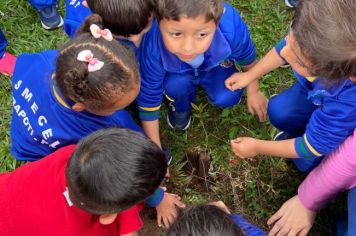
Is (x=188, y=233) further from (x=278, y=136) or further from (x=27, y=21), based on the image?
(x=27, y=21)

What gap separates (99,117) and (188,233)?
29.0 inches

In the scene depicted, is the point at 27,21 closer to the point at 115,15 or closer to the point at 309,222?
the point at 115,15

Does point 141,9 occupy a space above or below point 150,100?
above

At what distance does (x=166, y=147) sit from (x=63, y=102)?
2.66 feet

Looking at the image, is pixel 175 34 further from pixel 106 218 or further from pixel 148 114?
pixel 106 218

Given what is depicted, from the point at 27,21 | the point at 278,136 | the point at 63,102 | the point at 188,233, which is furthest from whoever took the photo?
the point at 27,21

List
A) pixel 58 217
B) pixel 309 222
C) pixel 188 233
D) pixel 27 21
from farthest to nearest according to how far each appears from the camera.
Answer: pixel 27 21 → pixel 309 222 → pixel 58 217 → pixel 188 233

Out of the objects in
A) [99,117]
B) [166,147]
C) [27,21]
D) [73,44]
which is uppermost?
[73,44]

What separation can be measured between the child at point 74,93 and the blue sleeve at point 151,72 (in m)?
0.15

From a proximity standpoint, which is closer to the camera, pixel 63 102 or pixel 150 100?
pixel 63 102

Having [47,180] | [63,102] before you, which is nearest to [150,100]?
[63,102]

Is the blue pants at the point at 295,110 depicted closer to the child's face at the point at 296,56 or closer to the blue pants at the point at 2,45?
the child's face at the point at 296,56

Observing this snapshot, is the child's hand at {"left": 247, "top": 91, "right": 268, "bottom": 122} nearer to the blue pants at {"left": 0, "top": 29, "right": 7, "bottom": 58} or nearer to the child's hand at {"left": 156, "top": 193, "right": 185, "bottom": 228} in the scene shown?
the child's hand at {"left": 156, "top": 193, "right": 185, "bottom": 228}

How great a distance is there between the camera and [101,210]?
1.61m
